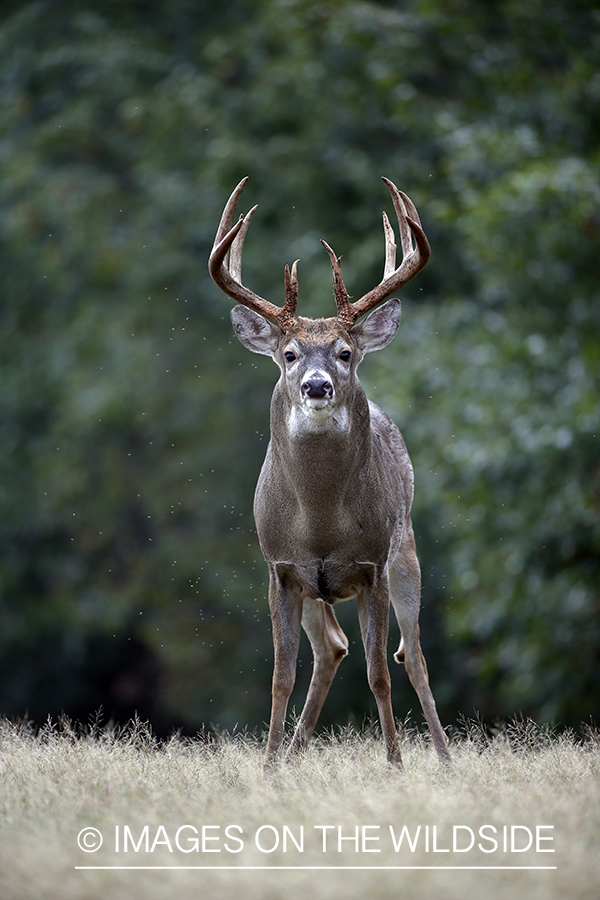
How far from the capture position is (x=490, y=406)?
429 inches

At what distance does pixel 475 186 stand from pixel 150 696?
9.34 meters

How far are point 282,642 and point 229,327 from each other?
11118 mm

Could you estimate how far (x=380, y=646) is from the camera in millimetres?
6008

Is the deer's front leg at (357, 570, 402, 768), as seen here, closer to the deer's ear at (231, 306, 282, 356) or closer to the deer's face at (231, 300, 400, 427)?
the deer's face at (231, 300, 400, 427)

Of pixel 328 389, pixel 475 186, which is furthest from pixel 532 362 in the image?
pixel 328 389

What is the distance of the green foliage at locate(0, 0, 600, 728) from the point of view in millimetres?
10906

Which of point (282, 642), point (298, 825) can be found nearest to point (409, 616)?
point (282, 642)

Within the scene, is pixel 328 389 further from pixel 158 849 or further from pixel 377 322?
pixel 158 849

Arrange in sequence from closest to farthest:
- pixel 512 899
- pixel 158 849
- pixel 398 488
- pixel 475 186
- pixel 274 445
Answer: pixel 512 899 → pixel 158 849 → pixel 274 445 → pixel 398 488 → pixel 475 186

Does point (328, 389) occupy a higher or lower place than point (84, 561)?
higher

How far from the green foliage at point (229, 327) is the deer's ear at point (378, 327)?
3.80 metres

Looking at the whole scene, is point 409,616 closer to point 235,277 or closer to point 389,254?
point 389,254

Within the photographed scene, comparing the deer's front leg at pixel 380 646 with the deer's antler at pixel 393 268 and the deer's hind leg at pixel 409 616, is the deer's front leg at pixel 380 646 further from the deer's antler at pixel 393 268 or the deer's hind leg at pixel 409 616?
the deer's antler at pixel 393 268
